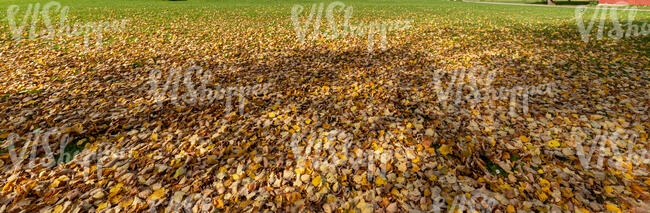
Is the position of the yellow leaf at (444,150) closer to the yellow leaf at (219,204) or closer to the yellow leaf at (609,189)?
the yellow leaf at (609,189)

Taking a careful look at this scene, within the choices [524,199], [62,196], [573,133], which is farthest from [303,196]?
[573,133]

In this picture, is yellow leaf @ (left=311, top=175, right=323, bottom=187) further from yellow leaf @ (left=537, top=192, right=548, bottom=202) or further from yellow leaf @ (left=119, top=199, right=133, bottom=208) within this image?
yellow leaf @ (left=537, top=192, right=548, bottom=202)

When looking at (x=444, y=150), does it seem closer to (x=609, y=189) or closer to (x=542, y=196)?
(x=542, y=196)

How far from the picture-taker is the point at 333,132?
434 centimetres

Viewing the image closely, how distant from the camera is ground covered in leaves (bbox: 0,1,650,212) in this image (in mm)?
3154

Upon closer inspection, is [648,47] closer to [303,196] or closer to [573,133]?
[573,133]

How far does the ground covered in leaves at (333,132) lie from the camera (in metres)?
3.15

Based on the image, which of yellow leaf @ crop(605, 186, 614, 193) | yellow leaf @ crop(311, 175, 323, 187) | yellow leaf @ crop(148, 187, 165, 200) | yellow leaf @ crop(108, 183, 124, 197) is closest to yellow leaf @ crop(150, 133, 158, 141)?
yellow leaf @ crop(108, 183, 124, 197)

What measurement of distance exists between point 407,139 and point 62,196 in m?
4.74

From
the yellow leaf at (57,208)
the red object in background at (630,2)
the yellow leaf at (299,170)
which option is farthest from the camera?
the red object in background at (630,2)

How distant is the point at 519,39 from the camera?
9.70 m

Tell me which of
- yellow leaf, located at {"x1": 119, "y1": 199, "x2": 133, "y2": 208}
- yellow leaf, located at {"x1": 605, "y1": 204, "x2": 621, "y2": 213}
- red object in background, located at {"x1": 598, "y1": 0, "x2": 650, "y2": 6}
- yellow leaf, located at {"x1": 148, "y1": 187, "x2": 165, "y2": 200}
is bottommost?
yellow leaf, located at {"x1": 605, "y1": 204, "x2": 621, "y2": 213}

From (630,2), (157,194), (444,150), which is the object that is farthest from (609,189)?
(630,2)

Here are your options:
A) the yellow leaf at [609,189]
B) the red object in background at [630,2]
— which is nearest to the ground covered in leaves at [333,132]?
the yellow leaf at [609,189]
